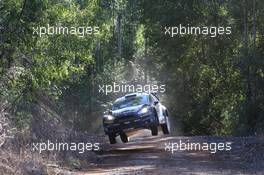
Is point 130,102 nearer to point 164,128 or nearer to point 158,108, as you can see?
point 158,108

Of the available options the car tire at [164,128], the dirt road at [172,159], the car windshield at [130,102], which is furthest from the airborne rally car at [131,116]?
the car tire at [164,128]

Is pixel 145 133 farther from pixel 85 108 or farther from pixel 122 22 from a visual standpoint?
pixel 122 22

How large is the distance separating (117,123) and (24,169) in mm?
4985

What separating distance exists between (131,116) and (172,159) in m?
1.87

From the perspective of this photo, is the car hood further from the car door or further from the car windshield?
the car door

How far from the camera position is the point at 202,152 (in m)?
18.7

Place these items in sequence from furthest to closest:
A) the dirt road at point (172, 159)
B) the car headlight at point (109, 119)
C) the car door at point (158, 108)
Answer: the car door at point (158, 108) → the car headlight at point (109, 119) → the dirt road at point (172, 159)

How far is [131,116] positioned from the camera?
17.7m

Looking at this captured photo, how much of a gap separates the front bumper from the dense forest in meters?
1.70

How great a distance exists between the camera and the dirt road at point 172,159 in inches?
577

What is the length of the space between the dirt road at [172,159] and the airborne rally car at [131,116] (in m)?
0.80

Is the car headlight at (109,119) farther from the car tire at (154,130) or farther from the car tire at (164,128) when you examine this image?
the car tire at (164,128)

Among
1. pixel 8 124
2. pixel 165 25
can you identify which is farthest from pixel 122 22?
pixel 8 124

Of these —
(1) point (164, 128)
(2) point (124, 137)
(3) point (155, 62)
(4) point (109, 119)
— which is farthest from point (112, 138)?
(3) point (155, 62)
